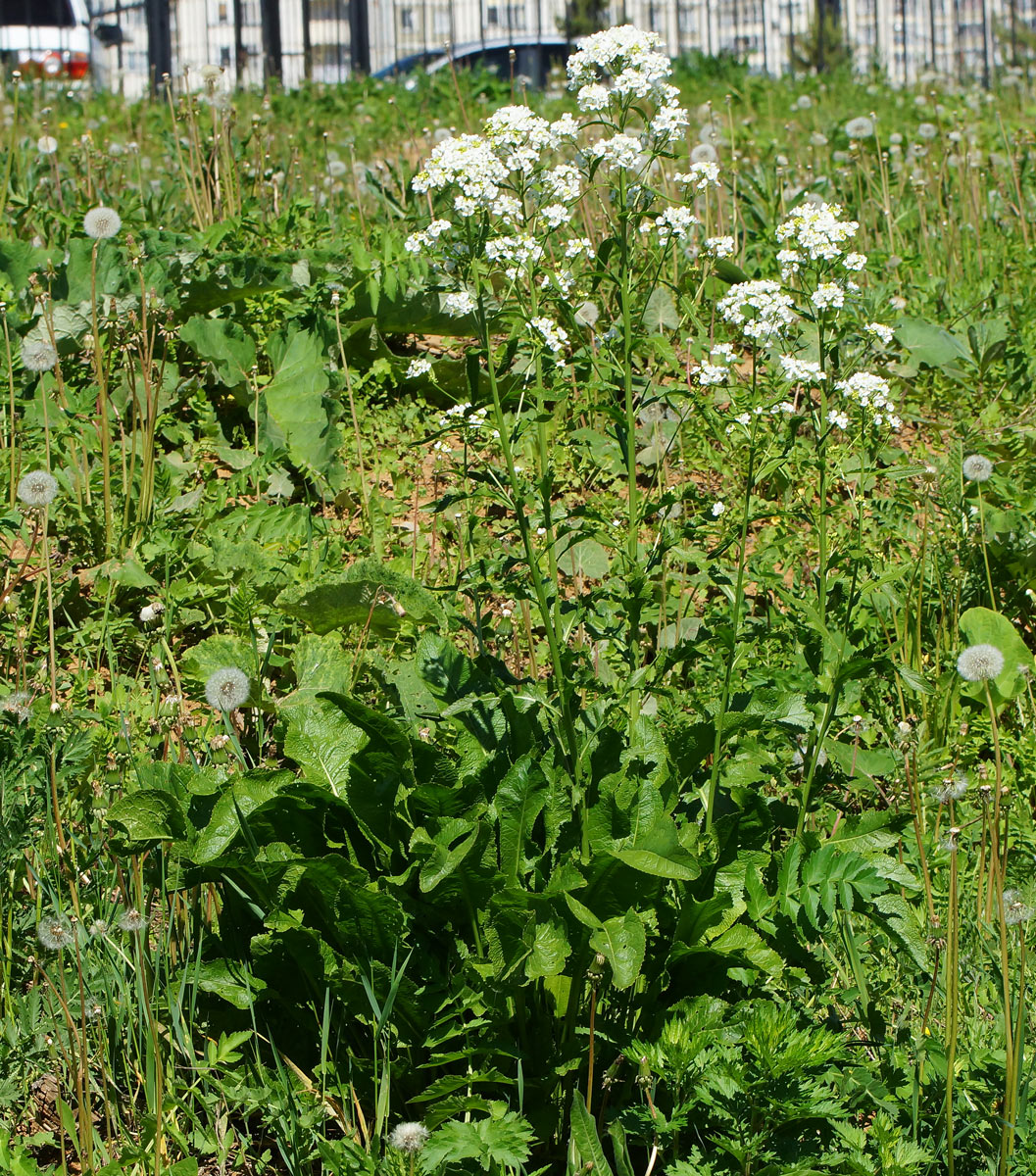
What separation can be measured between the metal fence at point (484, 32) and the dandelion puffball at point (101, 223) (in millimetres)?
13257

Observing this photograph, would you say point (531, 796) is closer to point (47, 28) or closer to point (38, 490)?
point (38, 490)

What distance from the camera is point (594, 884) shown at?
72.1 inches

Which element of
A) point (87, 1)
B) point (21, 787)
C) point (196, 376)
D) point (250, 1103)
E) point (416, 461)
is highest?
point (87, 1)

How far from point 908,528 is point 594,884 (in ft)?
7.29

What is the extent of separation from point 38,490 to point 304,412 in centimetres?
128

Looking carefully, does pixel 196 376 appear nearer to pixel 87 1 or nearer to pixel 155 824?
pixel 155 824

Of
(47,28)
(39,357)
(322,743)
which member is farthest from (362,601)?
(47,28)

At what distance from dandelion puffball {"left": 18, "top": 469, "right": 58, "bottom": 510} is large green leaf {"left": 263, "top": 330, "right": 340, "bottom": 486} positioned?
1.11 metres

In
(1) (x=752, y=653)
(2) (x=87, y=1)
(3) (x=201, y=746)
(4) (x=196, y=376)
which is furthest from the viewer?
(2) (x=87, y=1)

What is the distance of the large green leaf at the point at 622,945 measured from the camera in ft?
5.50

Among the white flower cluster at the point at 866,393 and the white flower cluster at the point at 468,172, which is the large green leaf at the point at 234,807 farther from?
the white flower cluster at the point at 866,393

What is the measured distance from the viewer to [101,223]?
383 cm

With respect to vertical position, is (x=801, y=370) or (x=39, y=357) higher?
(x=39, y=357)

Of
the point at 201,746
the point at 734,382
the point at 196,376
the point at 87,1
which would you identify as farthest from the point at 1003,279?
the point at 87,1
